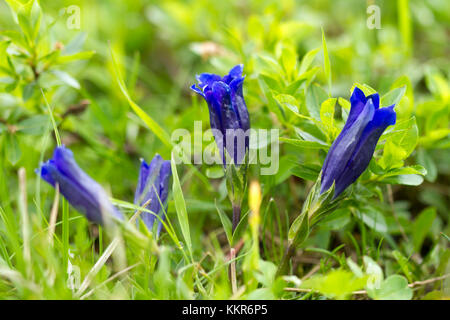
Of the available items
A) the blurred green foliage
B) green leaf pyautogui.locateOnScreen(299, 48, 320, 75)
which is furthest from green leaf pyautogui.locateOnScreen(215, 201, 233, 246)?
green leaf pyautogui.locateOnScreen(299, 48, 320, 75)

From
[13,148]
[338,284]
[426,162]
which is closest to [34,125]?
[13,148]

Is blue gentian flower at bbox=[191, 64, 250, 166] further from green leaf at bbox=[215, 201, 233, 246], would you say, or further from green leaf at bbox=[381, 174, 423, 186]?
green leaf at bbox=[381, 174, 423, 186]

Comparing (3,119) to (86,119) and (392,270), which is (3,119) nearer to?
(86,119)

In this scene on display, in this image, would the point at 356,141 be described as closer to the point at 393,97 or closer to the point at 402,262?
the point at 393,97

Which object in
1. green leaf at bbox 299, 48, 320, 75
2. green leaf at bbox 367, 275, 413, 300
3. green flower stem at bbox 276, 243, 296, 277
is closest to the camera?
green leaf at bbox 367, 275, 413, 300

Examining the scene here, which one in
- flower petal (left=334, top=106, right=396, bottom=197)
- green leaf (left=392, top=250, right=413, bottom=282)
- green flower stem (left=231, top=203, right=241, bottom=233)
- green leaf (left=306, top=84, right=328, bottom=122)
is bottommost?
green leaf (left=392, top=250, right=413, bottom=282)
